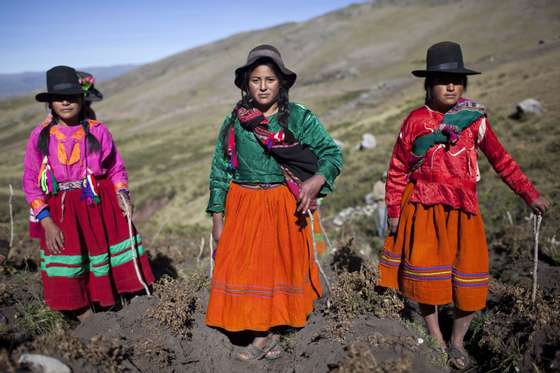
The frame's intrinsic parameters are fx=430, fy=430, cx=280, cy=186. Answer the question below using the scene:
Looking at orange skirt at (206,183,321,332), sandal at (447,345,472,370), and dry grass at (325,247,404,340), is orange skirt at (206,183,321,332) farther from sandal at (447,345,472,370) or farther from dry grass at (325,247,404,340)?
sandal at (447,345,472,370)

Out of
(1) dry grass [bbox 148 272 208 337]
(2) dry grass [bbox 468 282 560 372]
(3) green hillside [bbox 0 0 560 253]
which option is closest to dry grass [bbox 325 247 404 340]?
(2) dry grass [bbox 468 282 560 372]

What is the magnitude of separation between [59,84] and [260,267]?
206 centimetres

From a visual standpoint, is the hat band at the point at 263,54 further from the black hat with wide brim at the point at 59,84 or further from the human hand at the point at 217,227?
the black hat with wide brim at the point at 59,84

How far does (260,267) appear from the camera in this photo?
308 centimetres

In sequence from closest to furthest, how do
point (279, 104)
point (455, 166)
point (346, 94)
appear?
1. point (455, 166)
2. point (279, 104)
3. point (346, 94)

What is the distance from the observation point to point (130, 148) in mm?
38281

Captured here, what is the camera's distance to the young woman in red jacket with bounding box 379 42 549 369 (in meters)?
2.86

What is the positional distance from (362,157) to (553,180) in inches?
287

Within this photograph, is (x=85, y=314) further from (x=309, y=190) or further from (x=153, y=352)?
(x=309, y=190)

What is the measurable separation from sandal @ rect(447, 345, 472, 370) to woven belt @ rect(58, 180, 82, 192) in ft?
10.2

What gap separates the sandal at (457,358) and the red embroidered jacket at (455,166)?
3.50ft

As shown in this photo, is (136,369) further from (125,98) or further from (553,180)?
(125,98)

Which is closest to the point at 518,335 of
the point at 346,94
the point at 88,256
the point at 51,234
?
the point at 88,256

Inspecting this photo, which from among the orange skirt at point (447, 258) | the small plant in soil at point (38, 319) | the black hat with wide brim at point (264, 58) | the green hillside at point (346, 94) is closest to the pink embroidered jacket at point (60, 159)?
the small plant in soil at point (38, 319)
